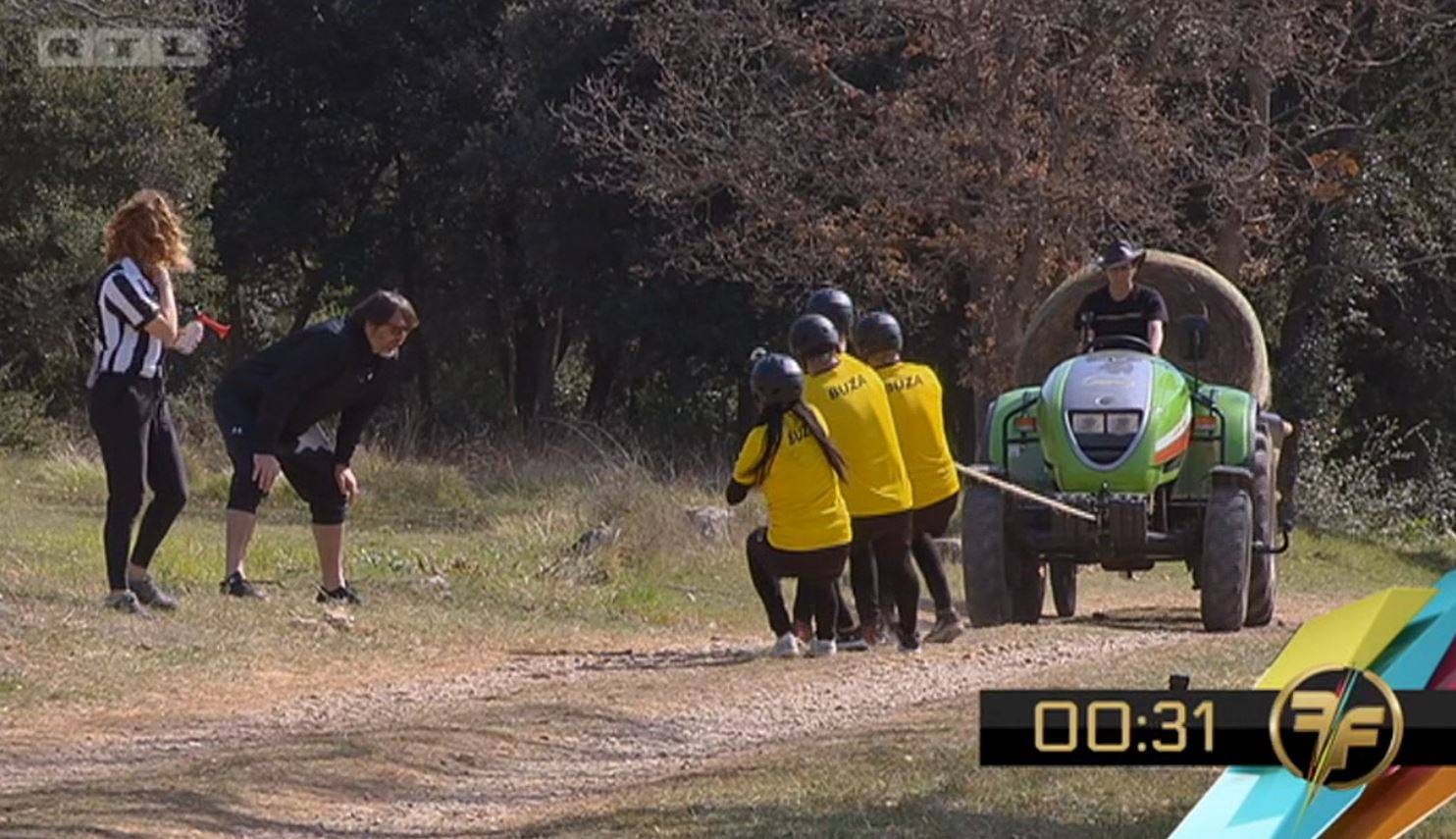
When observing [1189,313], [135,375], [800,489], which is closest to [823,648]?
[800,489]

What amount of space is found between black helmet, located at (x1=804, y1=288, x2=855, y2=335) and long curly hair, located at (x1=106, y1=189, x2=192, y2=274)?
10.1 feet

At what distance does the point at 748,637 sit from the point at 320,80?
2814 centimetres

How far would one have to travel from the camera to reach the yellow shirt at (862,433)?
1195 centimetres

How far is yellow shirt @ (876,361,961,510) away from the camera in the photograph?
12820mm

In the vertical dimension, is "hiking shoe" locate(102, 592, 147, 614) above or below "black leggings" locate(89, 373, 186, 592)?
below

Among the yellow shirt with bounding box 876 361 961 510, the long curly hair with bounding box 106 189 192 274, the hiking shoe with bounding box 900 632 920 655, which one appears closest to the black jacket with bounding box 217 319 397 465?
the long curly hair with bounding box 106 189 192 274

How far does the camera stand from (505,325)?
139 feet

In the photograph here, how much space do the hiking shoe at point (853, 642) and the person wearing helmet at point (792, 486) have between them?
13.3 inches

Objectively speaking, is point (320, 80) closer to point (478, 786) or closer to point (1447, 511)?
point (1447, 511)

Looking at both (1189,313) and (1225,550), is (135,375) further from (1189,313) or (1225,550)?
(1189,313)

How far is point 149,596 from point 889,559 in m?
3.71

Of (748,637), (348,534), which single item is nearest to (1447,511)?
(348,534)

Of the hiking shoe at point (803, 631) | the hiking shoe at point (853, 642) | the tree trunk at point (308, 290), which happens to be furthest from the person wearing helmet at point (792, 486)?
the tree trunk at point (308, 290)

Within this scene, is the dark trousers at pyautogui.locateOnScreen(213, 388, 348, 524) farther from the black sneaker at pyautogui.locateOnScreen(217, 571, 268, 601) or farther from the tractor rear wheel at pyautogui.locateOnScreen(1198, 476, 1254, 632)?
the tractor rear wheel at pyautogui.locateOnScreen(1198, 476, 1254, 632)
